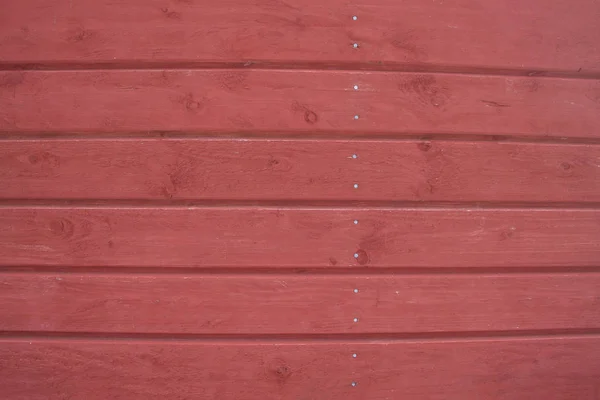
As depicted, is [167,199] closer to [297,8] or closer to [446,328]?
[297,8]

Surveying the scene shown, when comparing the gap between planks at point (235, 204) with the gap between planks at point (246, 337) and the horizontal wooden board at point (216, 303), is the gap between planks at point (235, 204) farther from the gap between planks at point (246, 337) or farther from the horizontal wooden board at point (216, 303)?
the gap between planks at point (246, 337)

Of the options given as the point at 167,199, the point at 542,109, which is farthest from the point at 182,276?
the point at 542,109

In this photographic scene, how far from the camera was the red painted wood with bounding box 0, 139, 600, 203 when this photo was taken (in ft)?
5.51

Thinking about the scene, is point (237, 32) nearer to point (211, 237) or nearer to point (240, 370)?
point (211, 237)

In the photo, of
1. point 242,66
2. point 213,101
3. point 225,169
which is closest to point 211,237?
point 225,169

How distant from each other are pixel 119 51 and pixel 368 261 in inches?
41.8

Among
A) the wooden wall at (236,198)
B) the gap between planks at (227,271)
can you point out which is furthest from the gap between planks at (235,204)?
the gap between planks at (227,271)

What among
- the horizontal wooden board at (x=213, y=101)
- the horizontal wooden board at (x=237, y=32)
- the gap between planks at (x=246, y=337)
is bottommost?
the gap between planks at (x=246, y=337)

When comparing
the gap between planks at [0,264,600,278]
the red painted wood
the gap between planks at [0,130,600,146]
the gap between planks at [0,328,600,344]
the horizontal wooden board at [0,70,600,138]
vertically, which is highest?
the horizontal wooden board at [0,70,600,138]

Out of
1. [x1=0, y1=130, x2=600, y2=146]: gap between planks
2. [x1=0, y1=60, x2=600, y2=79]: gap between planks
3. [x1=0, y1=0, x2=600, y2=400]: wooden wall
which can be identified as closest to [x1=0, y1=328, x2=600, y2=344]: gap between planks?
[x1=0, y1=0, x2=600, y2=400]: wooden wall

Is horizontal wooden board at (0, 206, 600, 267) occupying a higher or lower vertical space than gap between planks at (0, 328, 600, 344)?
higher

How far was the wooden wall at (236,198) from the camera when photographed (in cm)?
168

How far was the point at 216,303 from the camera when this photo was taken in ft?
5.52

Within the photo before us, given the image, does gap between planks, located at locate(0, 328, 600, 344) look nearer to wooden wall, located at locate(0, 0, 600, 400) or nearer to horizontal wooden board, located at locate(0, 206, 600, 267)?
wooden wall, located at locate(0, 0, 600, 400)
